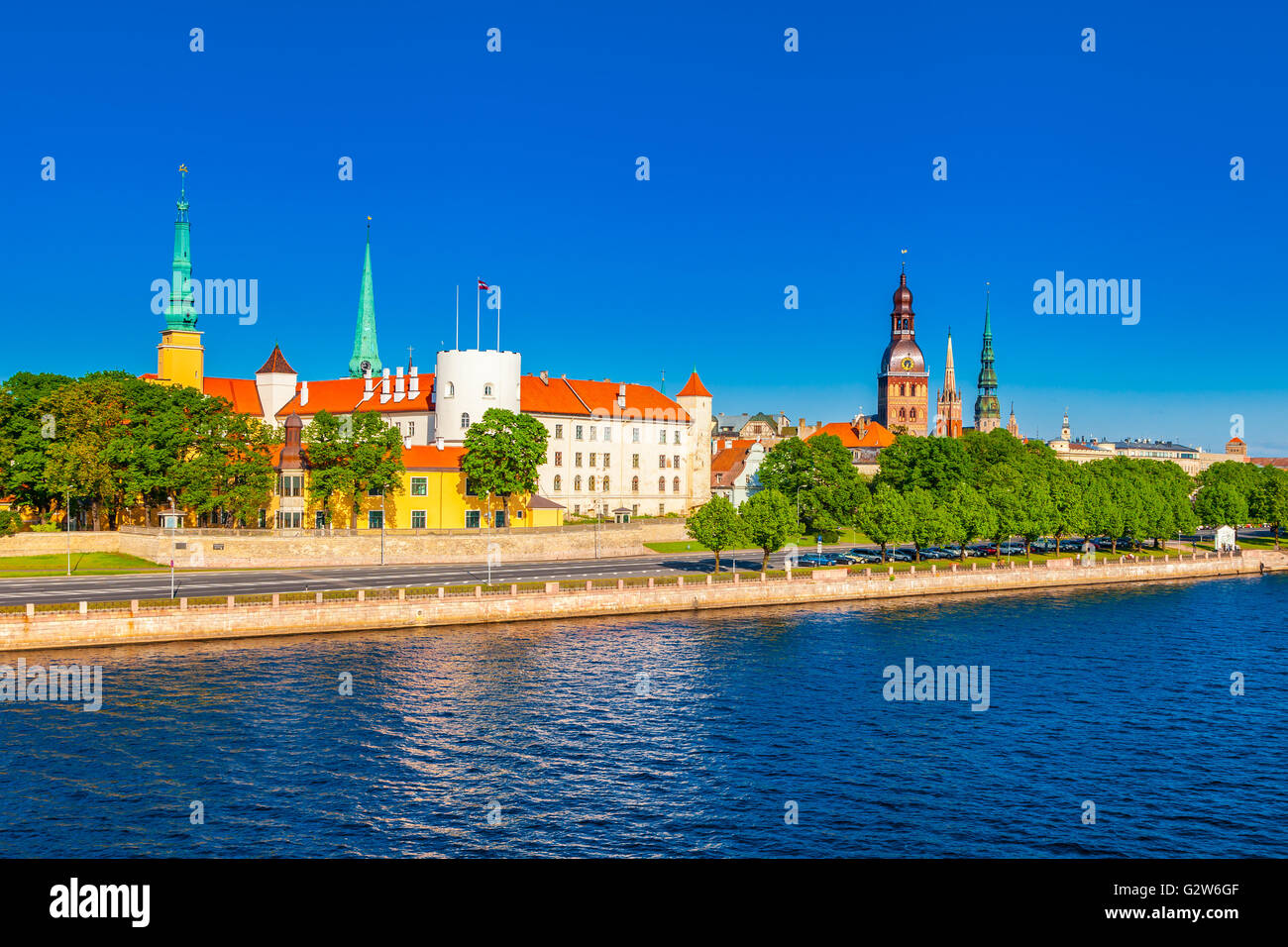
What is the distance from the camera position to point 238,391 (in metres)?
133

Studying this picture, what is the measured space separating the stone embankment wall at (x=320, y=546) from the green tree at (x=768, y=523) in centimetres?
1905

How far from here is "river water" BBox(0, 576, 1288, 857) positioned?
3319 centimetres

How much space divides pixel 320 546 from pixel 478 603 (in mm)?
25389

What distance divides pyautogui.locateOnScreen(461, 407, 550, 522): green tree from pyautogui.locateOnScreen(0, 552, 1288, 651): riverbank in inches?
1063

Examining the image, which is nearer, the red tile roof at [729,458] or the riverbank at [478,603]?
the riverbank at [478,603]

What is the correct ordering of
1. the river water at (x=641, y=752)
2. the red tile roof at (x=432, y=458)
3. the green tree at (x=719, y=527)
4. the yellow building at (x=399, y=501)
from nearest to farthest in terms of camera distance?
the river water at (x=641, y=752)
the green tree at (x=719, y=527)
the yellow building at (x=399, y=501)
the red tile roof at (x=432, y=458)

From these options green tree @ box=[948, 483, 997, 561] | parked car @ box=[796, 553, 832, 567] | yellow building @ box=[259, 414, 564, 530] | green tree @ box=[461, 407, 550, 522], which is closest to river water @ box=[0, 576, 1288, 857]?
parked car @ box=[796, 553, 832, 567]

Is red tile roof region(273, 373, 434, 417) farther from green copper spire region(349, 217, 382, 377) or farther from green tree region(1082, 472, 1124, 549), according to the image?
green tree region(1082, 472, 1124, 549)

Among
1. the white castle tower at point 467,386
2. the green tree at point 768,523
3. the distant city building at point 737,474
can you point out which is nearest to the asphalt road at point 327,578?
the green tree at point 768,523

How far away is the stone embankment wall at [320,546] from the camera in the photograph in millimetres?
87375

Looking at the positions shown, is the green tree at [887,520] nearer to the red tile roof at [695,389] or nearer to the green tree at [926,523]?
the green tree at [926,523]
